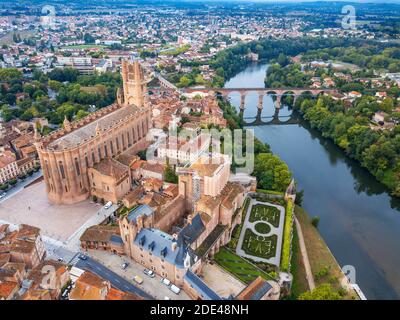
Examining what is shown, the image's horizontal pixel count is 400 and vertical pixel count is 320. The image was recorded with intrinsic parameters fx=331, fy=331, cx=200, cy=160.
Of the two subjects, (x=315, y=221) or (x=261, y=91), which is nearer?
(x=315, y=221)

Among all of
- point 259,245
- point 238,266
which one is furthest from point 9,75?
point 238,266

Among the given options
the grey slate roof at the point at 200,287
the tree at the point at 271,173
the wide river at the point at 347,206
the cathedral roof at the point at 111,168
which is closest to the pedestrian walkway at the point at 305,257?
the wide river at the point at 347,206

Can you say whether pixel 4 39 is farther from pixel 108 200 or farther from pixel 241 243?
pixel 241 243

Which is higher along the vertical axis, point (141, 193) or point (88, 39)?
point (88, 39)

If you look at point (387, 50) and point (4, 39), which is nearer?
point (387, 50)

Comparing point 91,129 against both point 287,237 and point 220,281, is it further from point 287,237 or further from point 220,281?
point 287,237
